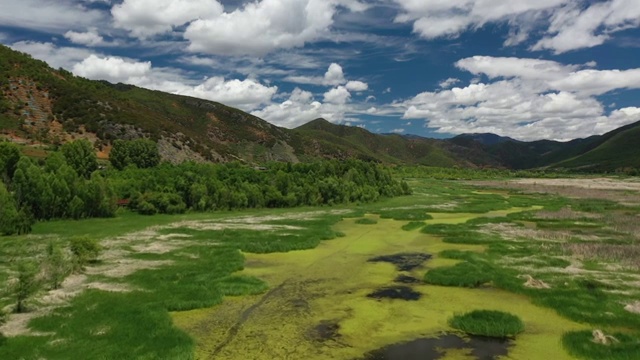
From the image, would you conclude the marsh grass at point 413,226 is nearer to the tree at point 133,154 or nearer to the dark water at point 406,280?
the dark water at point 406,280

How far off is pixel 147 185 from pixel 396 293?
46.5 meters

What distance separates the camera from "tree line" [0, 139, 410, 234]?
45.6 meters

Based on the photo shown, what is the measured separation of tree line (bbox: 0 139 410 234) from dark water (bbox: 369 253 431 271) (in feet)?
102

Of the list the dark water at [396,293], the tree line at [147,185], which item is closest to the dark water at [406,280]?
the dark water at [396,293]

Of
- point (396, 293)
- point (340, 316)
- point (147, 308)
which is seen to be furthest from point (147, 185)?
point (340, 316)

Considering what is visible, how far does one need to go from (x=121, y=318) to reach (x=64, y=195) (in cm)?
3440

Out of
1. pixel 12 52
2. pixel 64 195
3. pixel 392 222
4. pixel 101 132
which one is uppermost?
pixel 12 52

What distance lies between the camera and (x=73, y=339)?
54.7 ft

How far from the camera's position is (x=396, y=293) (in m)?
24.3

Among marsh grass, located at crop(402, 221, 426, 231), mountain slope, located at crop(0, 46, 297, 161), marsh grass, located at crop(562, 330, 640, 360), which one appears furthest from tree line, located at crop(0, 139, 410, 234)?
marsh grass, located at crop(562, 330, 640, 360)

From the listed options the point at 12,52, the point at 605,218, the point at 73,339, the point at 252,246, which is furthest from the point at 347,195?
the point at 12,52

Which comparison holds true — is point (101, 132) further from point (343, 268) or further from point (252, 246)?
point (343, 268)

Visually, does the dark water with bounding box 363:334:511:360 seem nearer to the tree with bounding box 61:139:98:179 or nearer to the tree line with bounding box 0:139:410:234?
the tree line with bounding box 0:139:410:234

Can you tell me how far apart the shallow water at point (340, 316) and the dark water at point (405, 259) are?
547 mm
